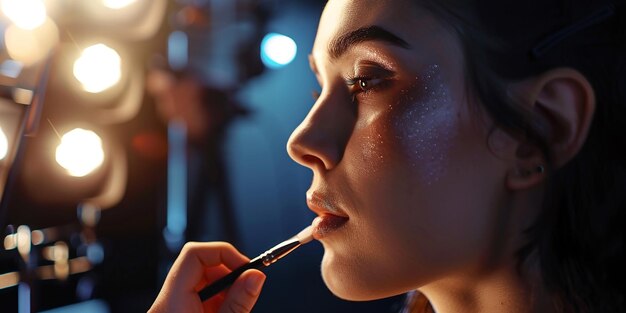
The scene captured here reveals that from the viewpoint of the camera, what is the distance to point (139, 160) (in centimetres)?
197

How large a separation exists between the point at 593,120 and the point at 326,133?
0.33m

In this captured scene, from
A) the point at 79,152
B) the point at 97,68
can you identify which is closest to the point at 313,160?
the point at 79,152

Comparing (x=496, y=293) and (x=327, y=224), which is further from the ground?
(x=327, y=224)

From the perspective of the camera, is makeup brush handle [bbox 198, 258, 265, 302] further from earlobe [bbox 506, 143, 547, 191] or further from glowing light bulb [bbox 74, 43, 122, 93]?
glowing light bulb [bbox 74, 43, 122, 93]

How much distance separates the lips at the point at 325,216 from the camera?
0.75m

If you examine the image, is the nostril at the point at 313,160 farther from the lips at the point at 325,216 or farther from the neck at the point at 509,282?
the neck at the point at 509,282

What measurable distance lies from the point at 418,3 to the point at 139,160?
1458mm

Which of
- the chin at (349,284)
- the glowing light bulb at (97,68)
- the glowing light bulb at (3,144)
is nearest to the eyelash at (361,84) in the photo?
the chin at (349,284)

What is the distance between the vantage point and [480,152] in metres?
0.70

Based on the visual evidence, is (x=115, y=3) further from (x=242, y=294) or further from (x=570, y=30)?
(x=570, y=30)

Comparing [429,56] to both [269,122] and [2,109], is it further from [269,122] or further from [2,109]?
Result: [269,122]

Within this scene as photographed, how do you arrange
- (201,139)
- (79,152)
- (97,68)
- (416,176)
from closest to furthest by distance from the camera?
(416,176) < (79,152) < (97,68) < (201,139)

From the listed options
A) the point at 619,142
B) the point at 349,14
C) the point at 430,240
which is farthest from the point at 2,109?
the point at 619,142

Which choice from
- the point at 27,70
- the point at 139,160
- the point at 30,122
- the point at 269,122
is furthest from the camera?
the point at 269,122
